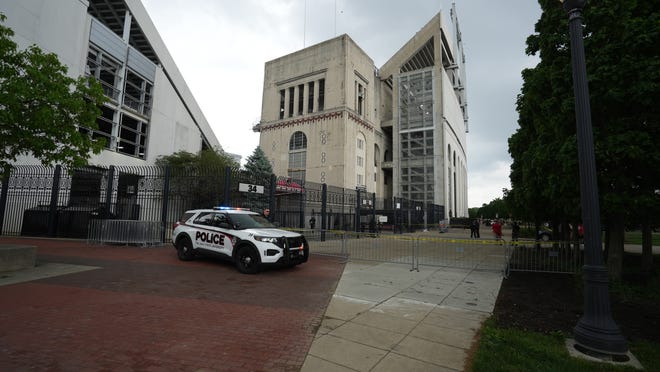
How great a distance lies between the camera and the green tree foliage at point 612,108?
6.24 meters

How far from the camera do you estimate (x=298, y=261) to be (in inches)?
368

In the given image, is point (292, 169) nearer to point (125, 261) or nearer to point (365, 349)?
point (125, 261)

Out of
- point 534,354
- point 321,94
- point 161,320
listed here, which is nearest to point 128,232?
point 161,320

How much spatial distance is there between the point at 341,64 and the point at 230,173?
129 feet

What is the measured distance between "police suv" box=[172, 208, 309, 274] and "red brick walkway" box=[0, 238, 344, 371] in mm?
501

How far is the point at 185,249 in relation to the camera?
10.6m

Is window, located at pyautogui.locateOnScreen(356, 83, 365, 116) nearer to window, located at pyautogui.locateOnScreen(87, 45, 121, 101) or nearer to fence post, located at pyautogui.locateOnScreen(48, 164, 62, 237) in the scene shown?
window, located at pyautogui.locateOnScreen(87, 45, 121, 101)

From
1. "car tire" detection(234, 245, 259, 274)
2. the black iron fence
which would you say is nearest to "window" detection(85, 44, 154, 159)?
the black iron fence

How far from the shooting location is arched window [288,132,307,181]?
52.2m

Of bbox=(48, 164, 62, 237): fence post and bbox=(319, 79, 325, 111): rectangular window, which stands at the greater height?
bbox=(319, 79, 325, 111): rectangular window

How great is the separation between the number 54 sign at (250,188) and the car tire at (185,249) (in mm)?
5078

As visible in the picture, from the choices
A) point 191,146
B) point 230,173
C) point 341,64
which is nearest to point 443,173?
point 341,64

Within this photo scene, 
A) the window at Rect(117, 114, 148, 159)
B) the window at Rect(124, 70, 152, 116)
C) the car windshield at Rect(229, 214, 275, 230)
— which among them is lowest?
the car windshield at Rect(229, 214, 275, 230)

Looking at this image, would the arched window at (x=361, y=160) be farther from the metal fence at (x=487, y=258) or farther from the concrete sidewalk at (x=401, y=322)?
the concrete sidewalk at (x=401, y=322)
